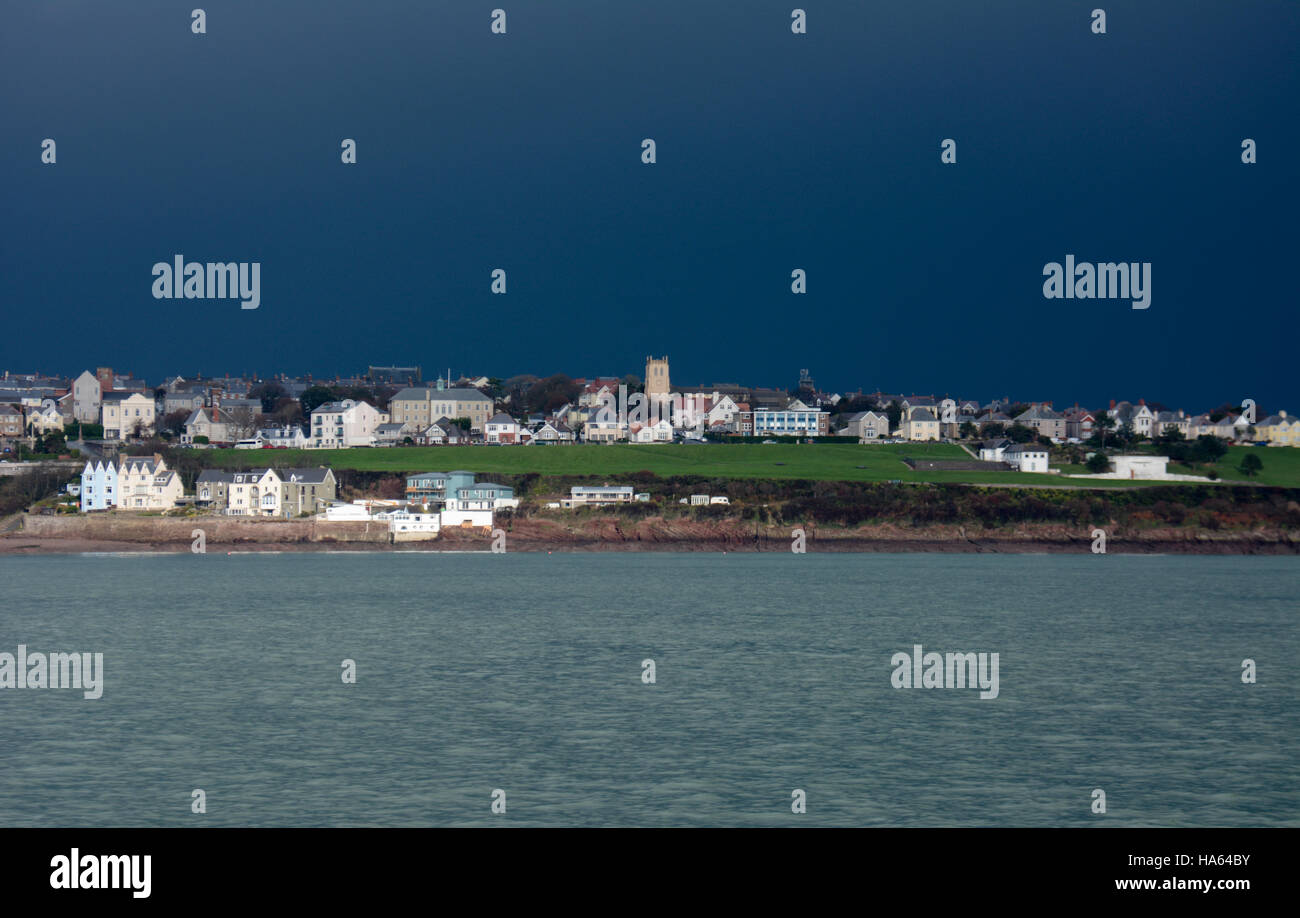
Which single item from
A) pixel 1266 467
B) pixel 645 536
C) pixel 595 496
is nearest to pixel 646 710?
pixel 645 536

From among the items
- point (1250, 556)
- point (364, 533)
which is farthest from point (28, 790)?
point (1250, 556)

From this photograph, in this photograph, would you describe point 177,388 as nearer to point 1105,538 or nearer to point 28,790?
point 1105,538

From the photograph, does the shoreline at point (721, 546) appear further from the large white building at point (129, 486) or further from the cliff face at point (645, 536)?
the large white building at point (129, 486)

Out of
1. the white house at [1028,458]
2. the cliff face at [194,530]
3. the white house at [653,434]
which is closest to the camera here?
the cliff face at [194,530]

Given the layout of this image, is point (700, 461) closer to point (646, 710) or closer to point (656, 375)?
point (656, 375)

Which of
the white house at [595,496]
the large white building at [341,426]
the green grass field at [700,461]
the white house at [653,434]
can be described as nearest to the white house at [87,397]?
the large white building at [341,426]

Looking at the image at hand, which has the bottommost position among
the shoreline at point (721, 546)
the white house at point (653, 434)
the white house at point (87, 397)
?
the shoreline at point (721, 546)

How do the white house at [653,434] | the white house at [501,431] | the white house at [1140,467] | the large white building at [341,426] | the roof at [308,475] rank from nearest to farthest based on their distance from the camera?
the roof at [308,475] → the white house at [1140,467] → the large white building at [341,426] → the white house at [653,434] → the white house at [501,431]
